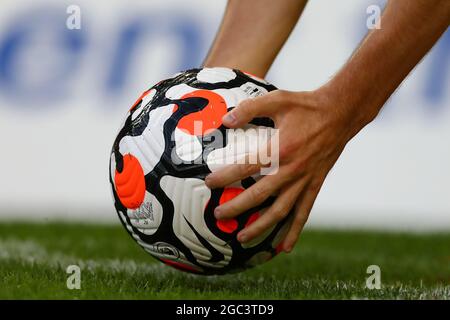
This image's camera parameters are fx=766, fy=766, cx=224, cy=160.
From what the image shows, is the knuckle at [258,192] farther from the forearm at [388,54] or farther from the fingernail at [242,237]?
the forearm at [388,54]

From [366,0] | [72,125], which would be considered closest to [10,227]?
[72,125]

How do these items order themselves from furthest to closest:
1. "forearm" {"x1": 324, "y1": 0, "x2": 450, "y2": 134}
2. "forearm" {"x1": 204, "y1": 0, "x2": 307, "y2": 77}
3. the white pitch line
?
the white pitch line, "forearm" {"x1": 204, "y1": 0, "x2": 307, "y2": 77}, "forearm" {"x1": 324, "y1": 0, "x2": 450, "y2": 134}

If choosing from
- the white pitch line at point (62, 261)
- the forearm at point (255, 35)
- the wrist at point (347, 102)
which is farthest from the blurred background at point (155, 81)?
the wrist at point (347, 102)

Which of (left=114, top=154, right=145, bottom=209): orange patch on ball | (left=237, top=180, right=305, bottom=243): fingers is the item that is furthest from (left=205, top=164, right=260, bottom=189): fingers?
(left=114, top=154, right=145, bottom=209): orange patch on ball

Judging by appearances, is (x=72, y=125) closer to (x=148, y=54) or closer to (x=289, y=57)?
(x=148, y=54)

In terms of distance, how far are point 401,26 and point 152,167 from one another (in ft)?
3.01

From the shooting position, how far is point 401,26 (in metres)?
2.36

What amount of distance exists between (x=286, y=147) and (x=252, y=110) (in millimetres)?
161

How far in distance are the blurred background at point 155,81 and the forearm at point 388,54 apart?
345 centimetres

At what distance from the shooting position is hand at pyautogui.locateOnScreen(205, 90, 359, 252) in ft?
7.93

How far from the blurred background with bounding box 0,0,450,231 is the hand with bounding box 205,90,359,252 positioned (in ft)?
11.6

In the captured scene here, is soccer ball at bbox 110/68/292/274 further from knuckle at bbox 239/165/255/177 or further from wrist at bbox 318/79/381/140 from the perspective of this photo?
wrist at bbox 318/79/381/140

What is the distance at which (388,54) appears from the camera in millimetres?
2400

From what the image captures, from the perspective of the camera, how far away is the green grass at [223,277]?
8.32ft
